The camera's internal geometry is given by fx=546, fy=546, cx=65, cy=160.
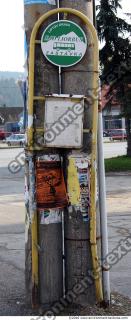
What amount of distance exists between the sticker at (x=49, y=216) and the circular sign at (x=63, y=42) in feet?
4.14

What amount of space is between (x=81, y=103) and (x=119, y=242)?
159 inches

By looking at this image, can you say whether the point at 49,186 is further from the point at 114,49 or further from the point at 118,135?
the point at 118,135

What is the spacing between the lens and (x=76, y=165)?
15.2 ft

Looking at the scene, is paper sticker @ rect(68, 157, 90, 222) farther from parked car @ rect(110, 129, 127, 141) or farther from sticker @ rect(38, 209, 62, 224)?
parked car @ rect(110, 129, 127, 141)

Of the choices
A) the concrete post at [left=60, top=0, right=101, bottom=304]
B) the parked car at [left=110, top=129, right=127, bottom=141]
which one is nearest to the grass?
the concrete post at [left=60, top=0, right=101, bottom=304]

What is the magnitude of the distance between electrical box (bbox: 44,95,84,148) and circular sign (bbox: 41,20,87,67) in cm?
35

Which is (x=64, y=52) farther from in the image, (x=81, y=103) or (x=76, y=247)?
(x=76, y=247)

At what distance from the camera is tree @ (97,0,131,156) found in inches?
861

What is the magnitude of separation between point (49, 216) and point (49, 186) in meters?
0.28

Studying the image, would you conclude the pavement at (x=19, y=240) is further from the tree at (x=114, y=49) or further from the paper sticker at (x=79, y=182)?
the tree at (x=114, y=49)

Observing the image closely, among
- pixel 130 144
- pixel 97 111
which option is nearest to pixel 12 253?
pixel 97 111

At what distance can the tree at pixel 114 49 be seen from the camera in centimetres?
2188

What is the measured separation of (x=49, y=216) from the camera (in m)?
4.69

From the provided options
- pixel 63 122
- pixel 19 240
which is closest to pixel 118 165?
pixel 19 240
